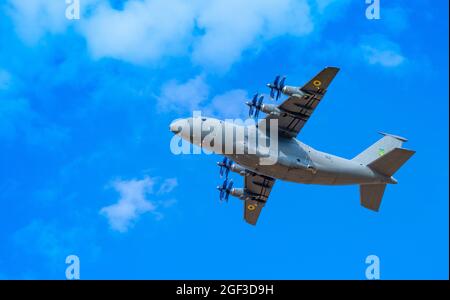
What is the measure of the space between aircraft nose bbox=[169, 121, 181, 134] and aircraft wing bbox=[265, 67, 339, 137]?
7.68m

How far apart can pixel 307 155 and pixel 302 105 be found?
4.38m

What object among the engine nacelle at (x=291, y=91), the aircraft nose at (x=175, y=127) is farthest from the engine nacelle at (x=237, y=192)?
the engine nacelle at (x=291, y=91)

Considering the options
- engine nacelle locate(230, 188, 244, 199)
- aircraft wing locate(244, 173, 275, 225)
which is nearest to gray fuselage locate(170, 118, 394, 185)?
aircraft wing locate(244, 173, 275, 225)

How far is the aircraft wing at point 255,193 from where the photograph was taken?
71.2m

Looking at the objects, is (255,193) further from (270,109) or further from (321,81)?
(321,81)

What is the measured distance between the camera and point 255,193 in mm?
72312

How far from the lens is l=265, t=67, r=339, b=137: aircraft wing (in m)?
61.3

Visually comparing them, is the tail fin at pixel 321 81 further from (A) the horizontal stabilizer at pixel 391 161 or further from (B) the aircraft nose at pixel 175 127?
(B) the aircraft nose at pixel 175 127

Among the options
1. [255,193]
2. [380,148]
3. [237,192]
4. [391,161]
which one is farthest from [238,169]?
[391,161]

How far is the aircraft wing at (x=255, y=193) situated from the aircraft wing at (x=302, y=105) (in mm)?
7419
